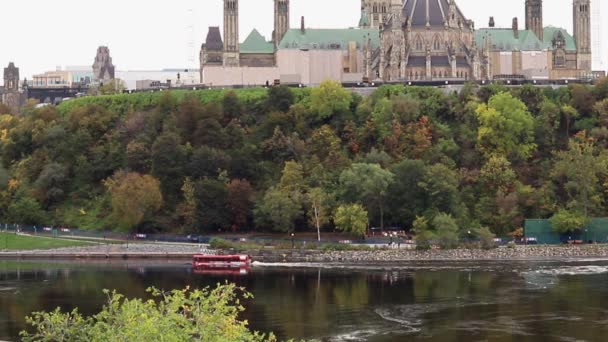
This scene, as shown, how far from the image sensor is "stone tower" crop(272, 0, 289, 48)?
168 metres

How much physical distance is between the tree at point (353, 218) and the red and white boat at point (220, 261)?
1078 cm

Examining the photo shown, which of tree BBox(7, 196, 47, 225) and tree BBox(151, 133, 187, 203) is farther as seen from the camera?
tree BBox(7, 196, 47, 225)

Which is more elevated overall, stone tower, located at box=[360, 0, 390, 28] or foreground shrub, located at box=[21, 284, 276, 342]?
stone tower, located at box=[360, 0, 390, 28]

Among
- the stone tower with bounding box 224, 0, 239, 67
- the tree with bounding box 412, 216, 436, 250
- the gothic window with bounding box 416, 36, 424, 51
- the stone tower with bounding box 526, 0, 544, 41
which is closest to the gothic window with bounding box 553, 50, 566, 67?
the stone tower with bounding box 526, 0, 544, 41

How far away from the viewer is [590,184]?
4186 inches

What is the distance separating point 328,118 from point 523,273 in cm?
4079

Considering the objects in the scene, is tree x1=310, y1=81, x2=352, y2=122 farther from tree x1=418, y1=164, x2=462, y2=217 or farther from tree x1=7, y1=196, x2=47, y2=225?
tree x1=7, y1=196, x2=47, y2=225

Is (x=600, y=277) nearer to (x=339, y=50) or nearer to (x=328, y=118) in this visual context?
(x=328, y=118)

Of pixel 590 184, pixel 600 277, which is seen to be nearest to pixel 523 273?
pixel 600 277

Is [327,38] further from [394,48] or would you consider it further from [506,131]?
[506,131]

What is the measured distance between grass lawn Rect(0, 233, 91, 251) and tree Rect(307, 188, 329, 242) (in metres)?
19.0

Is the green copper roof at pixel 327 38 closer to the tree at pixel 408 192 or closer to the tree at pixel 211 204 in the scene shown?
the tree at pixel 211 204

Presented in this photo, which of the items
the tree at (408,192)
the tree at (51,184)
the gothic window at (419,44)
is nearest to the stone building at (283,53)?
the gothic window at (419,44)

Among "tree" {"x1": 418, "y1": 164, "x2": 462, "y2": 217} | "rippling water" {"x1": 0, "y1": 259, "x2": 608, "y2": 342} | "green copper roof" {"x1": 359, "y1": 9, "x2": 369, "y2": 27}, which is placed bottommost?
"rippling water" {"x1": 0, "y1": 259, "x2": 608, "y2": 342}
